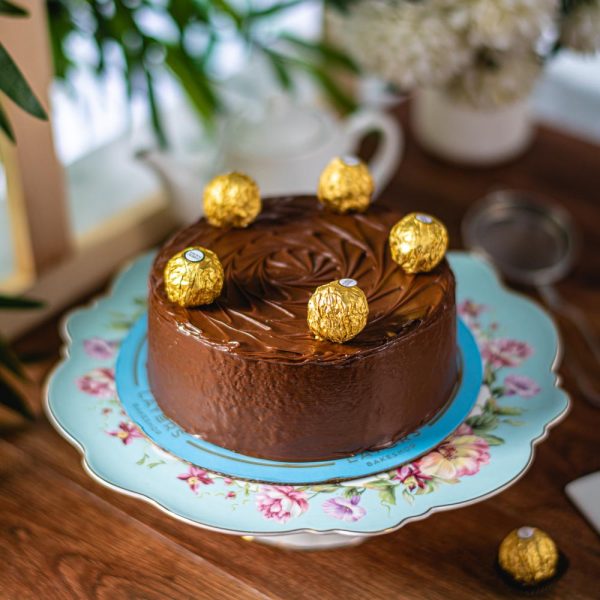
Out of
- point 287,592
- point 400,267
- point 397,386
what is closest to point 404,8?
point 400,267

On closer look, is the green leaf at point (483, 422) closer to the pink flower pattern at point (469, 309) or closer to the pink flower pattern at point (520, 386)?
the pink flower pattern at point (520, 386)

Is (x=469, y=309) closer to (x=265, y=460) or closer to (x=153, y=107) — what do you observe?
(x=265, y=460)

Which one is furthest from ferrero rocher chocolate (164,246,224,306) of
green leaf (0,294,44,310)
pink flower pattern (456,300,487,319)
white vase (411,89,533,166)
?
white vase (411,89,533,166)

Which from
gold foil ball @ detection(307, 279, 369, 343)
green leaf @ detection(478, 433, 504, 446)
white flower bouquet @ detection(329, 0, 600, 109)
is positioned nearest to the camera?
gold foil ball @ detection(307, 279, 369, 343)

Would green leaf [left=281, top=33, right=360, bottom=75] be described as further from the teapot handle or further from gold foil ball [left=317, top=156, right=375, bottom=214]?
gold foil ball [left=317, top=156, right=375, bottom=214]

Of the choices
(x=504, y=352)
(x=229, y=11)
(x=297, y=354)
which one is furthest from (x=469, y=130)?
(x=297, y=354)

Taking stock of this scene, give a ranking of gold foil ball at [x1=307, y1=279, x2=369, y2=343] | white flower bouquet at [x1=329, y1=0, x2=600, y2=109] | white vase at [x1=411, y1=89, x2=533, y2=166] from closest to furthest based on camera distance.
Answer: gold foil ball at [x1=307, y1=279, x2=369, y2=343] → white flower bouquet at [x1=329, y1=0, x2=600, y2=109] → white vase at [x1=411, y1=89, x2=533, y2=166]

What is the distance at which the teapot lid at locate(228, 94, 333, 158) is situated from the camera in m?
1.19

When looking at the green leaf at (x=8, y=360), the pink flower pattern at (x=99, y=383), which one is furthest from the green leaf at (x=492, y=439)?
the green leaf at (x=8, y=360)

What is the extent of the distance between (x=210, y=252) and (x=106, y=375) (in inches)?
7.9

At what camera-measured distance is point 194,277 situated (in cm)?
81

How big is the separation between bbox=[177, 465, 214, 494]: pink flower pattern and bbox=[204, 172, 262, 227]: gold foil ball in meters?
0.24

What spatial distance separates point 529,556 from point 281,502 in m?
0.23

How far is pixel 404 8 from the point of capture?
1.20m
